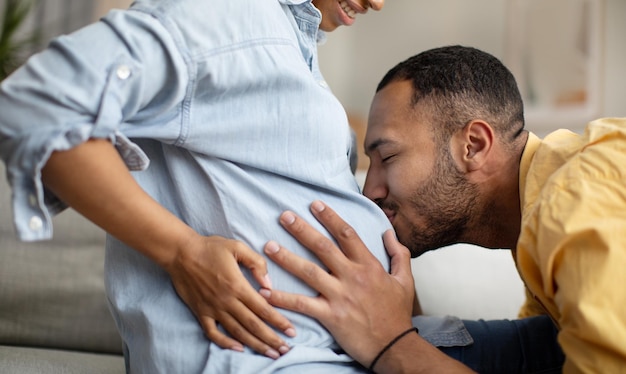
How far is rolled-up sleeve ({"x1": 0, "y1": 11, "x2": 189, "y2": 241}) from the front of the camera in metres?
0.69

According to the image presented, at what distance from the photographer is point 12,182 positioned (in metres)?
0.71

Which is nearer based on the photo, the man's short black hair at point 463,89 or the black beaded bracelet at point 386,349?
the black beaded bracelet at point 386,349

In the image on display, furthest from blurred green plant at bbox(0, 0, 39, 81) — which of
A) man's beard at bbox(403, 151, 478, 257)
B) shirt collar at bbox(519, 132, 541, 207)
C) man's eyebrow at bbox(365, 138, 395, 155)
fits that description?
shirt collar at bbox(519, 132, 541, 207)

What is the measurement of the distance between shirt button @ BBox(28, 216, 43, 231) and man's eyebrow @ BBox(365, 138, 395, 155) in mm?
641

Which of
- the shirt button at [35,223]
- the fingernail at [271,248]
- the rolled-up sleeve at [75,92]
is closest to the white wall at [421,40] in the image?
the fingernail at [271,248]

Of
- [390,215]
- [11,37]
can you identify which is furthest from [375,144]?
[11,37]

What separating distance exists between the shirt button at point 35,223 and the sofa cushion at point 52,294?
953 millimetres

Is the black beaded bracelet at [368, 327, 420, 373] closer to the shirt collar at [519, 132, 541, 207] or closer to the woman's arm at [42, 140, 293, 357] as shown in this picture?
the woman's arm at [42, 140, 293, 357]

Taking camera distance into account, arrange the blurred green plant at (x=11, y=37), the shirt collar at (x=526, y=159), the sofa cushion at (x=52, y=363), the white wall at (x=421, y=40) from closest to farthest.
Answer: the shirt collar at (x=526, y=159) < the sofa cushion at (x=52, y=363) < the blurred green plant at (x=11, y=37) < the white wall at (x=421, y=40)

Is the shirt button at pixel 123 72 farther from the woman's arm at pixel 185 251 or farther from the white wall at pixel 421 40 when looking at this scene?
the white wall at pixel 421 40

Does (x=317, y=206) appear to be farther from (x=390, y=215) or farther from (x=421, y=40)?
(x=421, y=40)

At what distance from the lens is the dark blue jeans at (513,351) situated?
120 centimetres

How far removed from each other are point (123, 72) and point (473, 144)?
685mm

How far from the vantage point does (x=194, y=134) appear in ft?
2.73
